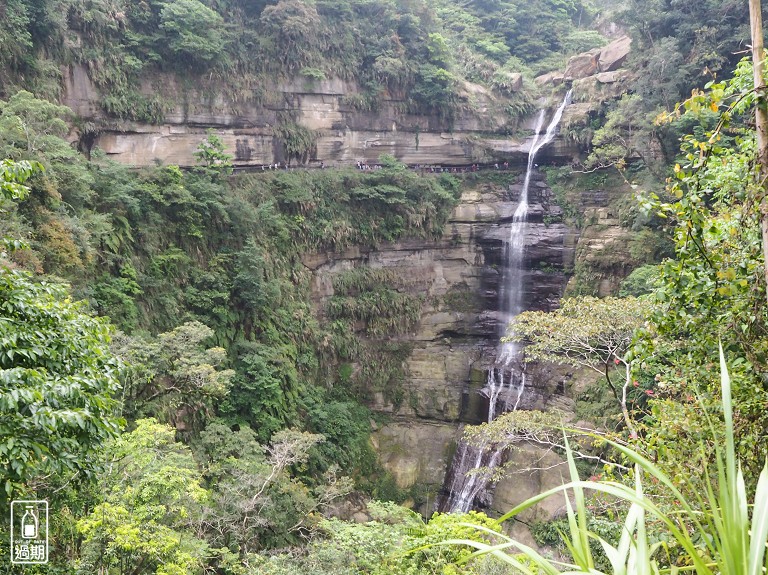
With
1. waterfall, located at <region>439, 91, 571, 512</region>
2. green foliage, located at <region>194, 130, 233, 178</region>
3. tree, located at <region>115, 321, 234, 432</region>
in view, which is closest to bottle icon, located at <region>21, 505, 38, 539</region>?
tree, located at <region>115, 321, 234, 432</region>

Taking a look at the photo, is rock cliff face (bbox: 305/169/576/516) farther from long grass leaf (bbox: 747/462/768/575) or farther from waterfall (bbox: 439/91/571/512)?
long grass leaf (bbox: 747/462/768/575)

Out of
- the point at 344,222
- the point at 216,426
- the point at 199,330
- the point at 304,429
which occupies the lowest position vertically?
the point at 304,429

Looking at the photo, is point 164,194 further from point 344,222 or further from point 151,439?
point 151,439

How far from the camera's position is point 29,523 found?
481 cm

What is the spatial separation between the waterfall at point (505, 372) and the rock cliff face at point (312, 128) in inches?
54.4

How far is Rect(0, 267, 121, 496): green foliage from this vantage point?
3469 millimetres

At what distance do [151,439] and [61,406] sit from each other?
3.92m

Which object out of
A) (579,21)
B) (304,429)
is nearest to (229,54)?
(304,429)

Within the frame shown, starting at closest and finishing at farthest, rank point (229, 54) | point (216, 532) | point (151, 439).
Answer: point (151, 439)
point (216, 532)
point (229, 54)

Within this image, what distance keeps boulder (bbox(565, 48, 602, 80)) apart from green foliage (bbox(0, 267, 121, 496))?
62.7 ft

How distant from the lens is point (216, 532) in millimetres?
8656

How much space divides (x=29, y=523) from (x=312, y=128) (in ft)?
49.9

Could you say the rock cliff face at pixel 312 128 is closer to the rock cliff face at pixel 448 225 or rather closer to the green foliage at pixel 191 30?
the rock cliff face at pixel 448 225

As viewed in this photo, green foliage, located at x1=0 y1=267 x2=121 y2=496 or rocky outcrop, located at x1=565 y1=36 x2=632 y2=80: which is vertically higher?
rocky outcrop, located at x1=565 y1=36 x2=632 y2=80
